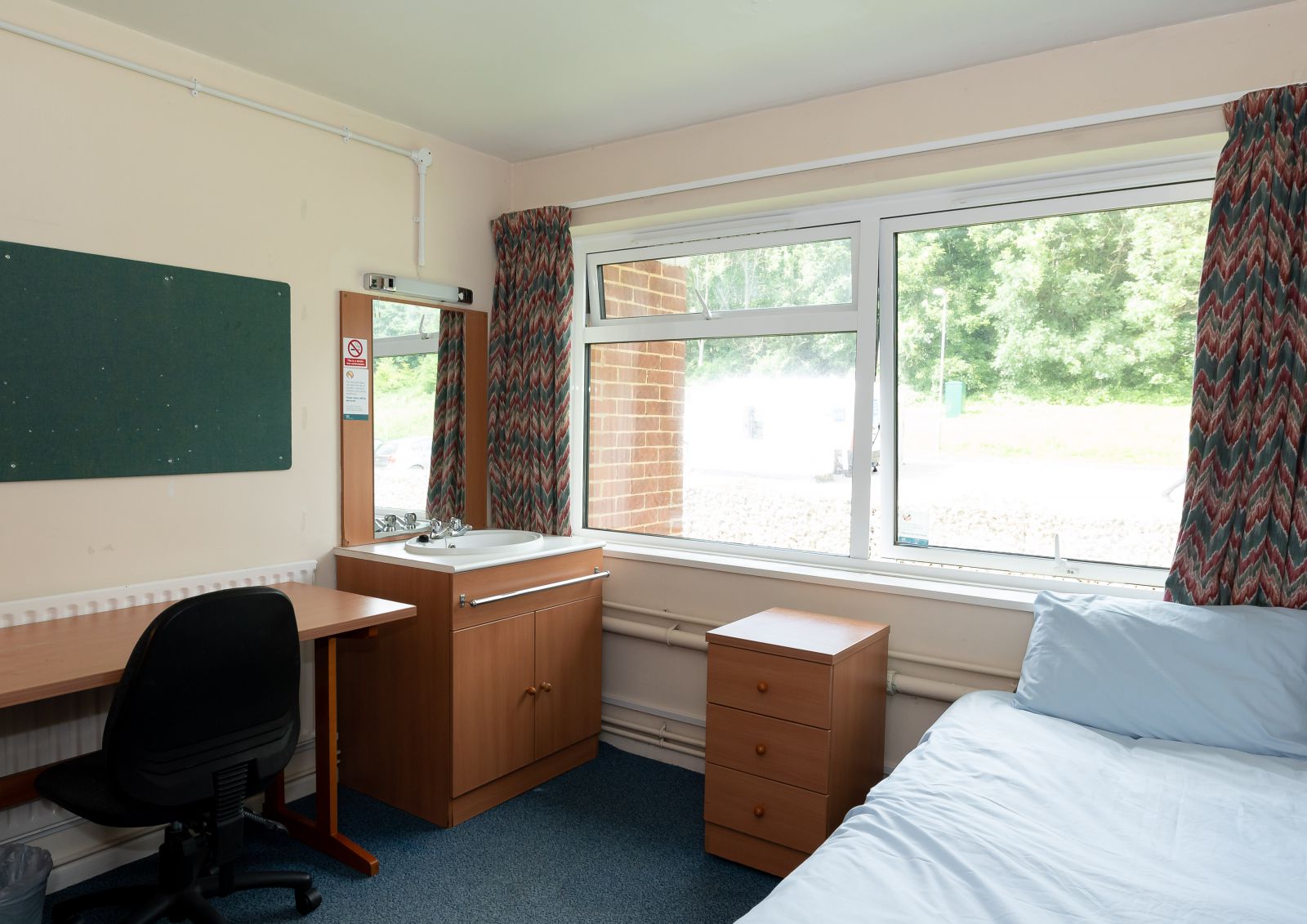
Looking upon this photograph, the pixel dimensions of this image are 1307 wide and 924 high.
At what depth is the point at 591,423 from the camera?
3.93 meters

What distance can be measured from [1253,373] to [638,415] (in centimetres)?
231

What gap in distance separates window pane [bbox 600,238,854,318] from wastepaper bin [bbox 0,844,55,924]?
2.83 m

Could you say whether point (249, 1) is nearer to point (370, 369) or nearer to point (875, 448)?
point (370, 369)

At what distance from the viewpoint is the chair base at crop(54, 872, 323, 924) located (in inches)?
83.4

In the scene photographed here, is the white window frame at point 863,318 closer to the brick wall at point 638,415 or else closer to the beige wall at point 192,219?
the brick wall at point 638,415

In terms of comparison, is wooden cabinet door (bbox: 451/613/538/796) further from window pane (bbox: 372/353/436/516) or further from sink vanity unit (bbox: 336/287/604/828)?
window pane (bbox: 372/353/436/516)

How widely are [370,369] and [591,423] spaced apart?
108 centimetres

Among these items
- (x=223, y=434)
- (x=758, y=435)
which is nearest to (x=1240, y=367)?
(x=758, y=435)

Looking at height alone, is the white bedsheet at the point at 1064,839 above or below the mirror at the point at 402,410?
below

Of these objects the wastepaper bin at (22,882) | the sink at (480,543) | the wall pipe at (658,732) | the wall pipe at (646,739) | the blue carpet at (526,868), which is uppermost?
the sink at (480,543)

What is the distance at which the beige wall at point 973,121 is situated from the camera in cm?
232

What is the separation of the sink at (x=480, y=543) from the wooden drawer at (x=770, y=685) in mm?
949

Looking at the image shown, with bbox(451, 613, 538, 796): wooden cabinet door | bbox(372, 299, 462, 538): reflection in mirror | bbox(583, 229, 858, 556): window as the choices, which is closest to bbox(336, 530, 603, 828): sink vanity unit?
bbox(451, 613, 538, 796): wooden cabinet door

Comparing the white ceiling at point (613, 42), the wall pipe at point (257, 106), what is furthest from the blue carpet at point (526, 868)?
the white ceiling at point (613, 42)
